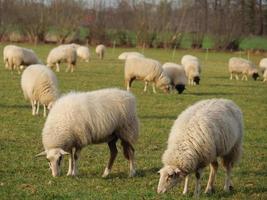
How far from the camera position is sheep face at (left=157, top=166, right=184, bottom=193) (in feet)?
25.0

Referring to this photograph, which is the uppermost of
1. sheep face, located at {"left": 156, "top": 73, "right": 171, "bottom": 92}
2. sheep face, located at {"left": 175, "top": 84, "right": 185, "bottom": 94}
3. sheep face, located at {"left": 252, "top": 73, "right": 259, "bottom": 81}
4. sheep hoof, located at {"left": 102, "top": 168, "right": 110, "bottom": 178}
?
sheep face, located at {"left": 156, "top": 73, "right": 171, "bottom": 92}

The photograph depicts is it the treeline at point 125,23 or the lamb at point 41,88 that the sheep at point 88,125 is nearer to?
the lamb at point 41,88

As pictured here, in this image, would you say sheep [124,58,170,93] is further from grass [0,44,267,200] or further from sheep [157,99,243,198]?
sheep [157,99,243,198]

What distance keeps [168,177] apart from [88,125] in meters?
1.86

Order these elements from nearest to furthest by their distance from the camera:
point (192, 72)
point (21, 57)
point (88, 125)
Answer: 1. point (88, 125)
2. point (21, 57)
3. point (192, 72)

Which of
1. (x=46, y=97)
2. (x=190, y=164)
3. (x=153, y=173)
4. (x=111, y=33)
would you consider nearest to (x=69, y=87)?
(x=46, y=97)

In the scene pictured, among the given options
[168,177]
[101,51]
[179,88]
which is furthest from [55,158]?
[101,51]

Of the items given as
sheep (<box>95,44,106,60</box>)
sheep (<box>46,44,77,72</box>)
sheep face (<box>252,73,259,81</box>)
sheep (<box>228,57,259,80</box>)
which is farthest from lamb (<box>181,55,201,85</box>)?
sheep (<box>95,44,106,60</box>)

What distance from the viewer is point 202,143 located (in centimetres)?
780

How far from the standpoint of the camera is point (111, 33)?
219 ft

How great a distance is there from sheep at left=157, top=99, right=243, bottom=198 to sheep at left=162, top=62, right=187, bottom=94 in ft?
45.6

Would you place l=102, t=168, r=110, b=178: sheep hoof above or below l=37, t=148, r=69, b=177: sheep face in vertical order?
below

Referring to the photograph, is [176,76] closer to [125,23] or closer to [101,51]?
[101,51]

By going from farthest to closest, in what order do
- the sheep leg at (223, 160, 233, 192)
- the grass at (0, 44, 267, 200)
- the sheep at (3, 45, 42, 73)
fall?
the sheep at (3, 45, 42, 73) → the sheep leg at (223, 160, 233, 192) → the grass at (0, 44, 267, 200)
